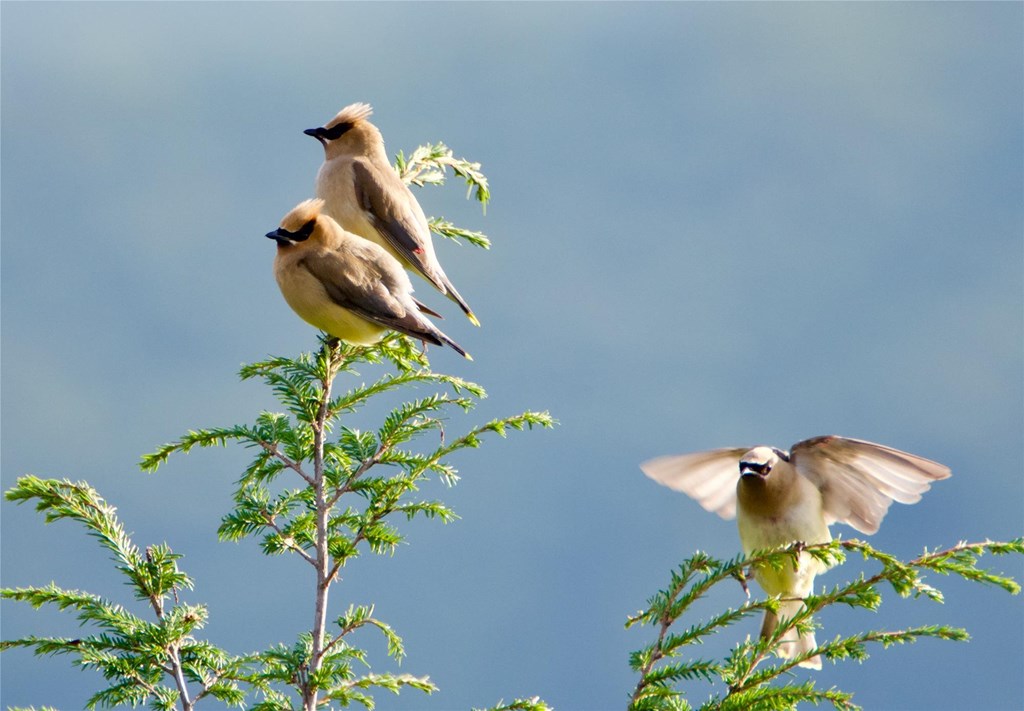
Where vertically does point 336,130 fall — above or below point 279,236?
above

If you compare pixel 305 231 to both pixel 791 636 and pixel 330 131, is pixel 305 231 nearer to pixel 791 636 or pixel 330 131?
pixel 330 131

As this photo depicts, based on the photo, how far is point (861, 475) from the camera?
453 cm

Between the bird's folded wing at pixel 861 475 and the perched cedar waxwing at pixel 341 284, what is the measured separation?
1559mm


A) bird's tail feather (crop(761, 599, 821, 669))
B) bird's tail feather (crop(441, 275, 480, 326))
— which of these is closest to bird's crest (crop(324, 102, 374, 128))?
bird's tail feather (crop(441, 275, 480, 326))

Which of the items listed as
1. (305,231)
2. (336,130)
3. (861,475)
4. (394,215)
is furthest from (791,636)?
(336,130)

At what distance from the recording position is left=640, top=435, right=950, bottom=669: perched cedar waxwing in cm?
441

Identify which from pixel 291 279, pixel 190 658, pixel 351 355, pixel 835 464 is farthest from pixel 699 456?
pixel 190 658

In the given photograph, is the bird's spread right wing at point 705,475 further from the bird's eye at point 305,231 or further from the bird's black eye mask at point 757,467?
the bird's eye at point 305,231

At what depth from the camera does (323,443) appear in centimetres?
410

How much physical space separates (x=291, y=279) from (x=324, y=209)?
128cm

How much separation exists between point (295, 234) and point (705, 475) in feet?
6.79

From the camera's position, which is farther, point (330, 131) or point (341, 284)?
point (330, 131)

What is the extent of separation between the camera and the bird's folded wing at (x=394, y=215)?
555cm

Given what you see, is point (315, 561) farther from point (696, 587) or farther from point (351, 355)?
point (696, 587)
